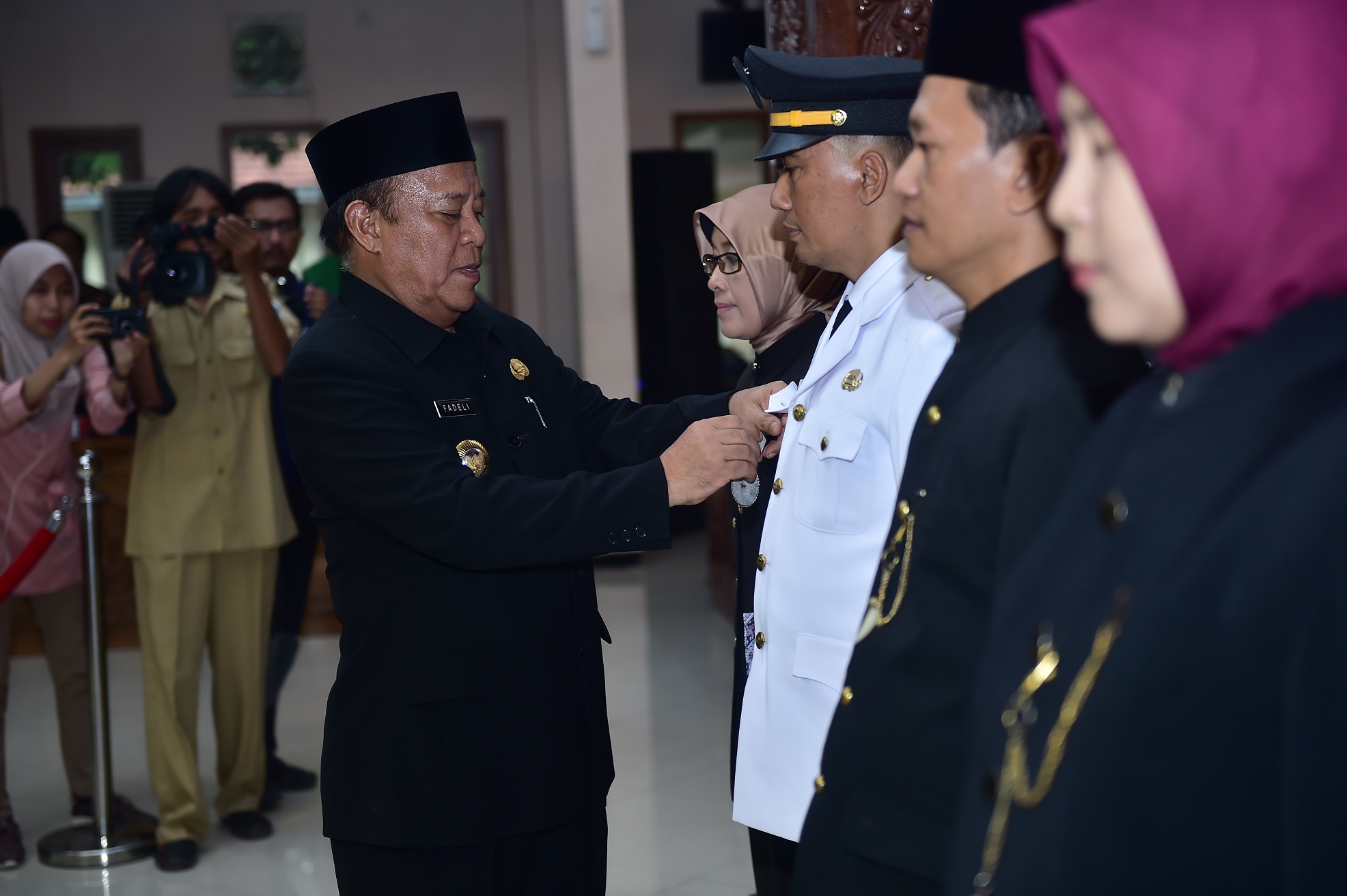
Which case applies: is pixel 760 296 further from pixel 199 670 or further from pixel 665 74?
pixel 665 74

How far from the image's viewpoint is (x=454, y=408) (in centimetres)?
195

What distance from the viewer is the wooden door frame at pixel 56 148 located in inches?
352

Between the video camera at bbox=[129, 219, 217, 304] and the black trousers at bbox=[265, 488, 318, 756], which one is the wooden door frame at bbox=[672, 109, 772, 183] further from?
the video camera at bbox=[129, 219, 217, 304]

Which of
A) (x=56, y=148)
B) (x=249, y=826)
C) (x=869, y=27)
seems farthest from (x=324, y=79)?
(x=869, y=27)

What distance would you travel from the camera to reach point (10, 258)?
147 inches

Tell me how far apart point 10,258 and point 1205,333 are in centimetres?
377

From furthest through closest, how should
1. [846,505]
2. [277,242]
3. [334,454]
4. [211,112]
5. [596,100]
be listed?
1. [211,112]
2. [596,100]
3. [277,242]
4. [334,454]
5. [846,505]

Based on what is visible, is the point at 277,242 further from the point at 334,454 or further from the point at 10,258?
the point at 334,454

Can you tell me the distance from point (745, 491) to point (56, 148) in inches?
342

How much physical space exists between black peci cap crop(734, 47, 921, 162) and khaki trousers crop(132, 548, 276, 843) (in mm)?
2539

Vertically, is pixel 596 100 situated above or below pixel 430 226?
above

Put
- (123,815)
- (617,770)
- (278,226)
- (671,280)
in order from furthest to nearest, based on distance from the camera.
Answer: (671,280) → (278,226) → (617,770) → (123,815)

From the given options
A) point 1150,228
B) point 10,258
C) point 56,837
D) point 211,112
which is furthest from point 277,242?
point 211,112

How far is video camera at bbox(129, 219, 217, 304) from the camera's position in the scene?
365cm
